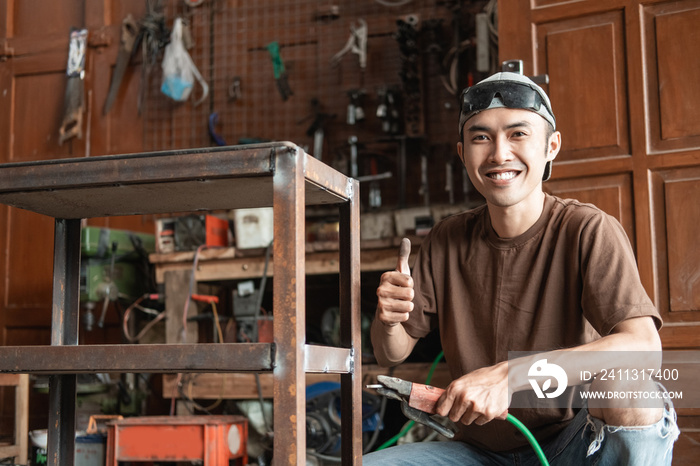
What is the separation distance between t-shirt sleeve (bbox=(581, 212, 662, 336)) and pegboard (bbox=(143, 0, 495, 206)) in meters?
2.50

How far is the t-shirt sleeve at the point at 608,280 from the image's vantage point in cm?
146

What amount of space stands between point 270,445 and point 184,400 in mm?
465

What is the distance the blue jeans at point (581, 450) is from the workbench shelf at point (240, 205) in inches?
9.0

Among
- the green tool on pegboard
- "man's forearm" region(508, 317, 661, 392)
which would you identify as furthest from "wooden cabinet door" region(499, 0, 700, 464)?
the green tool on pegboard

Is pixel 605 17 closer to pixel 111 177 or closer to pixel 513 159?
pixel 513 159

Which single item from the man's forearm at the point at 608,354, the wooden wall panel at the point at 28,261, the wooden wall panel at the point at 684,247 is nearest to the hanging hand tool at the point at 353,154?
the wooden wall panel at the point at 684,247

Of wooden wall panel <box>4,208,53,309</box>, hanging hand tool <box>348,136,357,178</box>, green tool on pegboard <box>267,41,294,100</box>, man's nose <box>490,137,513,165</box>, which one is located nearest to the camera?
man's nose <box>490,137,513,165</box>

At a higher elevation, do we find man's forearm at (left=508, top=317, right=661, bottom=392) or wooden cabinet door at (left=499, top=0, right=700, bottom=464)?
wooden cabinet door at (left=499, top=0, right=700, bottom=464)

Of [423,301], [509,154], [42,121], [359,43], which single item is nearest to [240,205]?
[423,301]

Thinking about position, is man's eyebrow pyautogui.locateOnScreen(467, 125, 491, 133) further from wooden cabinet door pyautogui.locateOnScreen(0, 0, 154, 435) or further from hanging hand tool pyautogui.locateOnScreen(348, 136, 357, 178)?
wooden cabinet door pyautogui.locateOnScreen(0, 0, 154, 435)

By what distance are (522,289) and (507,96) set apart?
18.0 inches

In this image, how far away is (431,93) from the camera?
14.3ft

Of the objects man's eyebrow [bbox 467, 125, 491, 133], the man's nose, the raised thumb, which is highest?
man's eyebrow [bbox 467, 125, 491, 133]

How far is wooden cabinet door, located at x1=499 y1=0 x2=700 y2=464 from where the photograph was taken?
99.4 inches
